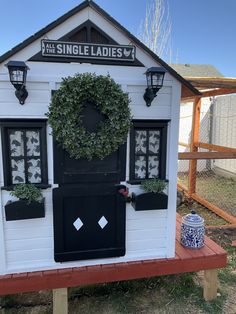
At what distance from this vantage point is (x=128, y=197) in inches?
109

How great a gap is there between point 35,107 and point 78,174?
726 millimetres

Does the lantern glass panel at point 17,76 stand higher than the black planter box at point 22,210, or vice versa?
the lantern glass panel at point 17,76

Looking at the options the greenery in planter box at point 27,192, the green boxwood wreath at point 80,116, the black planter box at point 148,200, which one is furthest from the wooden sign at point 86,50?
the black planter box at point 148,200

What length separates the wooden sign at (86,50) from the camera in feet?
7.96

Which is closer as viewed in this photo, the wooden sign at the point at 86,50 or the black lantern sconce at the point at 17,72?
the black lantern sconce at the point at 17,72

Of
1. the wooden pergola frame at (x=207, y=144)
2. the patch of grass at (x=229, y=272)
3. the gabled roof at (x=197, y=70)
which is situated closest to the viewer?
the patch of grass at (x=229, y=272)

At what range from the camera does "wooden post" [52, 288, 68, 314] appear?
266 centimetres

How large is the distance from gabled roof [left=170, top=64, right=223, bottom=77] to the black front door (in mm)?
10148

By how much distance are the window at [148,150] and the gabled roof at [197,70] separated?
385 inches

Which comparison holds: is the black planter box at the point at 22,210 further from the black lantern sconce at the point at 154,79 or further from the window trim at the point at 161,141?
the black lantern sconce at the point at 154,79

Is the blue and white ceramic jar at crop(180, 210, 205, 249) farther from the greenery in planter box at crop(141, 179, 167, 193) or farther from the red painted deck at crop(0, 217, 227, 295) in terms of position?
the greenery in planter box at crop(141, 179, 167, 193)

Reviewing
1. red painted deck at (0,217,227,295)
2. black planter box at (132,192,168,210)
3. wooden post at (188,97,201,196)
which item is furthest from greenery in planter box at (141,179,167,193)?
wooden post at (188,97,201,196)

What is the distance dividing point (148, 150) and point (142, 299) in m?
1.66

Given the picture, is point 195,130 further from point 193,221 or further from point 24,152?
point 24,152
